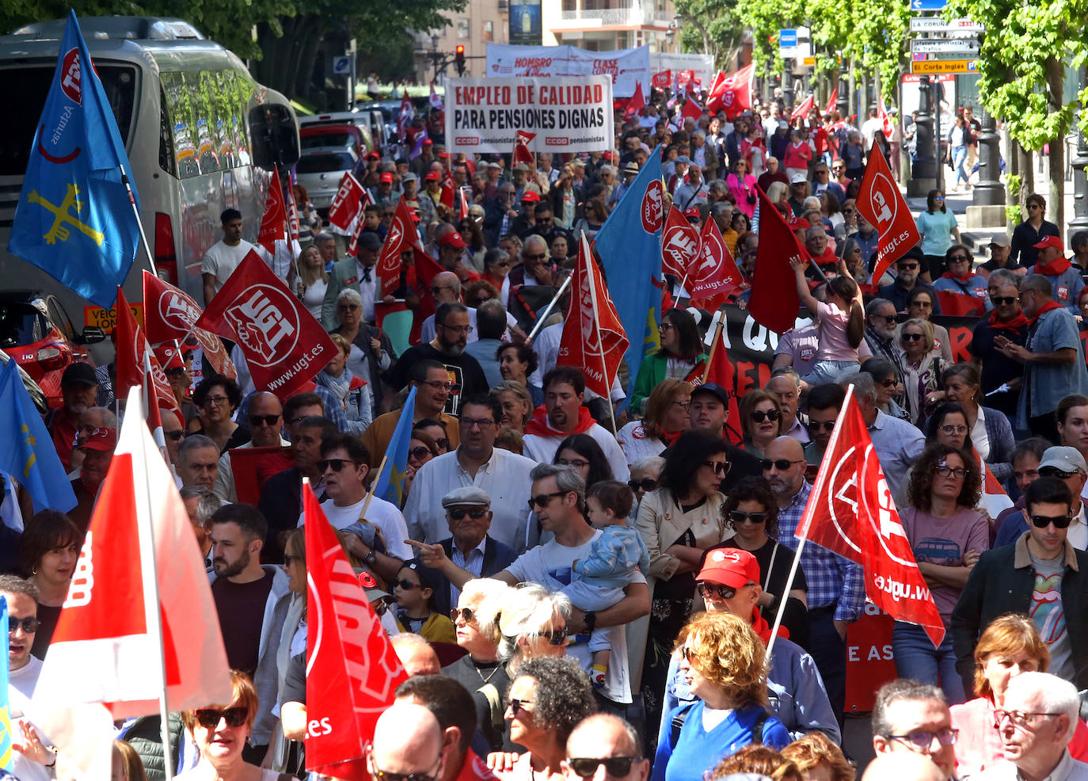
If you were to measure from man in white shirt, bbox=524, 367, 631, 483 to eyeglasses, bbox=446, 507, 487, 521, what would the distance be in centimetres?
159

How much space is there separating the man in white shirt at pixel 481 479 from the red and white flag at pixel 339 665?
116 inches

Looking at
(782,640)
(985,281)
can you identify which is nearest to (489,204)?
(985,281)

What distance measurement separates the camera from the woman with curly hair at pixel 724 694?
5.47 metres

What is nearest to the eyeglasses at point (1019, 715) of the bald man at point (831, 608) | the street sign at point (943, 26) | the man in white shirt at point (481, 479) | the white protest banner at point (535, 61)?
the bald man at point (831, 608)

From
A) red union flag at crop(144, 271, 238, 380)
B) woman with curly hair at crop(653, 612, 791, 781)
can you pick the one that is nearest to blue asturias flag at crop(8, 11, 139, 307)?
red union flag at crop(144, 271, 238, 380)

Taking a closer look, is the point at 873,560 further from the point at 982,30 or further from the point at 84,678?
the point at 982,30

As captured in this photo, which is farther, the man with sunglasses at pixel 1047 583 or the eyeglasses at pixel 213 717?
the man with sunglasses at pixel 1047 583

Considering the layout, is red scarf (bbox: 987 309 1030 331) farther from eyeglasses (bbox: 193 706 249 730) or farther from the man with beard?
eyeglasses (bbox: 193 706 249 730)

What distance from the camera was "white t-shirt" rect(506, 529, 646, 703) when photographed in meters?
6.90

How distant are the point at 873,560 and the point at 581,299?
431 centimetres

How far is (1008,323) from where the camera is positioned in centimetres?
1158

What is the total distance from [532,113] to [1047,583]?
14.6 m

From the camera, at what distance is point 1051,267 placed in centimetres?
1407

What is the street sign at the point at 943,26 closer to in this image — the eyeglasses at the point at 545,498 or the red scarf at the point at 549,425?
the red scarf at the point at 549,425
